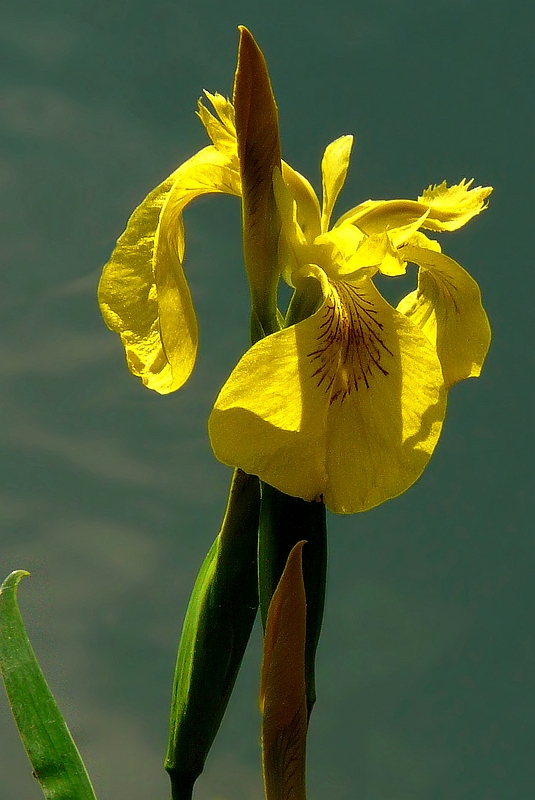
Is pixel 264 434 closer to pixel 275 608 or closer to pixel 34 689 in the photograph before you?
pixel 275 608

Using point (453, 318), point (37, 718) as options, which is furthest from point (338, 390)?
point (37, 718)

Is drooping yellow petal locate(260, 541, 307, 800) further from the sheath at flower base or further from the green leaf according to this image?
the green leaf

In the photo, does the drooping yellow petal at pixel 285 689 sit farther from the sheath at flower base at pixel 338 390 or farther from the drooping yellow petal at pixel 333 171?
the drooping yellow petal at pixel 333 171

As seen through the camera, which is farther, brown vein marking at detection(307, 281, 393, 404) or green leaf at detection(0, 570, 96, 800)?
green leaf at detection(0, 570, 96, 800)

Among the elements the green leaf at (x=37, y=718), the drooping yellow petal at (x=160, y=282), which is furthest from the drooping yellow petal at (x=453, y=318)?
the green leaf at (x=37, y=718)

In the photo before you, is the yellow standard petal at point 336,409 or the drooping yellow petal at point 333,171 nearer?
the yellow standard petal at point 336,409

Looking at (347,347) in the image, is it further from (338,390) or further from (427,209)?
(427,209)

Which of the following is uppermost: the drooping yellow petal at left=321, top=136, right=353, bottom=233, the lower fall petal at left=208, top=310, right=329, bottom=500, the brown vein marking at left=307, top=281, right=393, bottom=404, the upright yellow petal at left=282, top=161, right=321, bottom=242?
the drooping yellow petal at left=321, top=136, right=353, bottom=233

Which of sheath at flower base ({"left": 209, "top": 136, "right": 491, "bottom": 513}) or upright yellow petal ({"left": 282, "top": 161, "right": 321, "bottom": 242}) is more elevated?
upright yellow petal ({"left": 282, "top": 161, "right": 321, "bottom": 242})

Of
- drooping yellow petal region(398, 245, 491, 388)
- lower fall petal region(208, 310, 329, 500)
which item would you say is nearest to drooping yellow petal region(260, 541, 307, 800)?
lower fall petal region(208, 310, 329, 500)

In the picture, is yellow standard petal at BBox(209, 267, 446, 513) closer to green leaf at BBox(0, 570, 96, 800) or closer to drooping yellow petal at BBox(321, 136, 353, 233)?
drooping yellow petal at BBox(321, 136, 353, 233)
